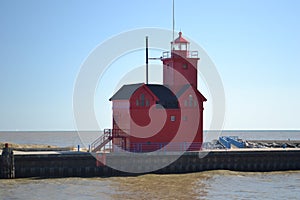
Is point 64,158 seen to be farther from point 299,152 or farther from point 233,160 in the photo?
point 299,152

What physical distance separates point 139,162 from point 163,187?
6.19 metres

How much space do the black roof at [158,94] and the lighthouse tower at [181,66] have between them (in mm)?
1048

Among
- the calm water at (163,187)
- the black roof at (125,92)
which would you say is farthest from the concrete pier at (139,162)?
the black roof at (125,92)

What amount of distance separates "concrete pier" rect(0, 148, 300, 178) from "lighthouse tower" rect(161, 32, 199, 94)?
731 centimetres

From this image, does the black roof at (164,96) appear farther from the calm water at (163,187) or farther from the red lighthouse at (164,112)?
the calm water at (163,187)

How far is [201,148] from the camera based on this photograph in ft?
154

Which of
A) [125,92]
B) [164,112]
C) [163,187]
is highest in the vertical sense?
[125,92]

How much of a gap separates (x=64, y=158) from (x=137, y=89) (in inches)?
347

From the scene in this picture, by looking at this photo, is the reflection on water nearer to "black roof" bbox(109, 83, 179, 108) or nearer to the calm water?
the calm water

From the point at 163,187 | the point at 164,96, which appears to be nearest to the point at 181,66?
the point at 164,96

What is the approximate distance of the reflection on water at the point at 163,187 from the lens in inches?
1332

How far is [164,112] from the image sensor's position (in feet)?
151

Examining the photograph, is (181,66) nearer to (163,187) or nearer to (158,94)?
(158,94)

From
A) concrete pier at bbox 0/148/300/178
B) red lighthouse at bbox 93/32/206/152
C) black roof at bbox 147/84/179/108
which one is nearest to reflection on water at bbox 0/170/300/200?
concrete pier at bbox 0/148/300/178
